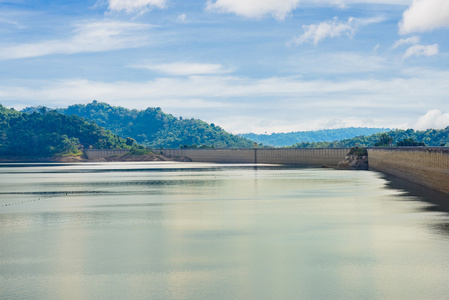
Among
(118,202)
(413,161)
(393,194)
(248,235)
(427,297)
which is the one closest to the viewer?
(427,297)

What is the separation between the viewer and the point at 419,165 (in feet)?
271

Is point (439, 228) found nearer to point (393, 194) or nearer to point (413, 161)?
point (393, 194)

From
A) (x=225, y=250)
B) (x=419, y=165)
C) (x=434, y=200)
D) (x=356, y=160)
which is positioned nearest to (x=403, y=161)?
(x=419, y=165)

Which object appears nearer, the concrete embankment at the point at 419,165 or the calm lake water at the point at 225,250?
the calm lake water at the point at 225,250

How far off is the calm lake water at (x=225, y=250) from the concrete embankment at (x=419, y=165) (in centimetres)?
1204

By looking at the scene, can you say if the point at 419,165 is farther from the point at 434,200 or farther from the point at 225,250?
the point at 225,250

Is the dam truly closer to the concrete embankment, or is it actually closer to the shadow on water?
the concrete embankment

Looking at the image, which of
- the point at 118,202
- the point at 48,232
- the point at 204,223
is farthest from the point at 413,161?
the point at 48,232

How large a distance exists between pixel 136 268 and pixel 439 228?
21558 millimetres

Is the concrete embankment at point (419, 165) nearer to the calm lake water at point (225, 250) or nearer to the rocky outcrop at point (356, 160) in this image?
the calm lake water at point (225, 250)

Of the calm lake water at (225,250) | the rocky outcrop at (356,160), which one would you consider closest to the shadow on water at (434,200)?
the calm lake water at (225,250)

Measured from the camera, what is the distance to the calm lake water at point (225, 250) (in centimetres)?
2253

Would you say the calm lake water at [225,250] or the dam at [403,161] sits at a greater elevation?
the dam at [403,161]

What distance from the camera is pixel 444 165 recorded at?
214 ft
